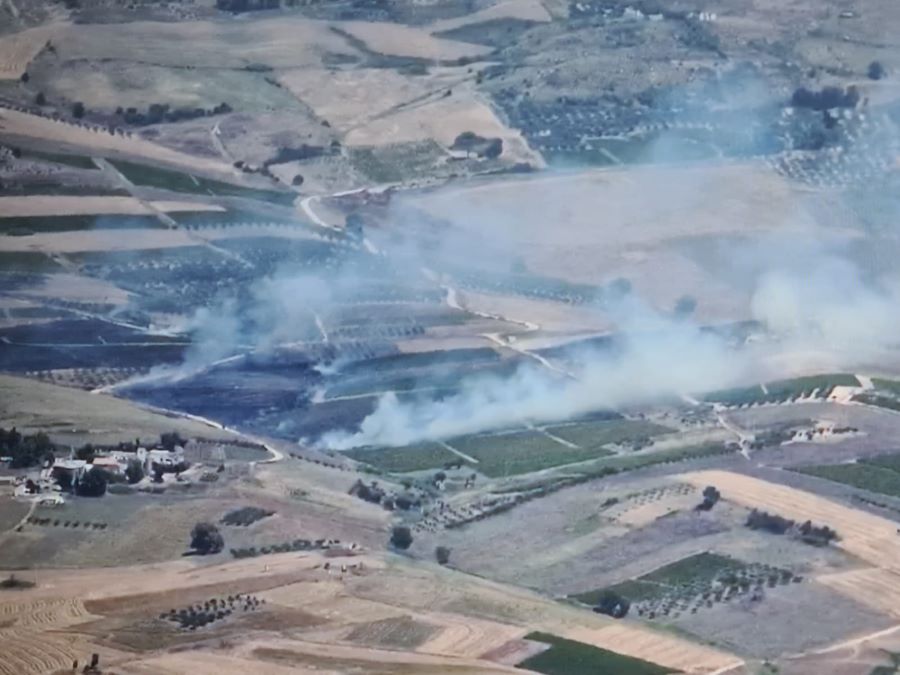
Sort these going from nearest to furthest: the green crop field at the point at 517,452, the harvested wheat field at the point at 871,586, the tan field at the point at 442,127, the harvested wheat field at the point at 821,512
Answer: the harvested wheat field at the point at 871,586, the harvested wheat field at the point at 821,512, the green crop field at the point at 517,452, the tan field at the point at 442,127

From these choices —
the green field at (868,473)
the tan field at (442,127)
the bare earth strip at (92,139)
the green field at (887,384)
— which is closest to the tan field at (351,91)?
the tan field at (442,127)

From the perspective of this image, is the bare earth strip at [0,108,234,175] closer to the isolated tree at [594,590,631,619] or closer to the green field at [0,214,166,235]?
the green field at [0,214,166,235]

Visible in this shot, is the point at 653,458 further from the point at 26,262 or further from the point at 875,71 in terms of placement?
the point at 875,71

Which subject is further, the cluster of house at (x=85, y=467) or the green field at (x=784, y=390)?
the green field at (x=784, y=390)

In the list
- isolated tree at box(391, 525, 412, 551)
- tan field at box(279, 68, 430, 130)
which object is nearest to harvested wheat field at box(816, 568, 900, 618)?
isolated tree at box(391, 525, 412, 551)

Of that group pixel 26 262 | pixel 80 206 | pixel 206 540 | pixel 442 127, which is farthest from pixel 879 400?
pixel 442 127

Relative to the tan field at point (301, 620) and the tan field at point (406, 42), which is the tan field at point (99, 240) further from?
the tan field at point (301, 620)
